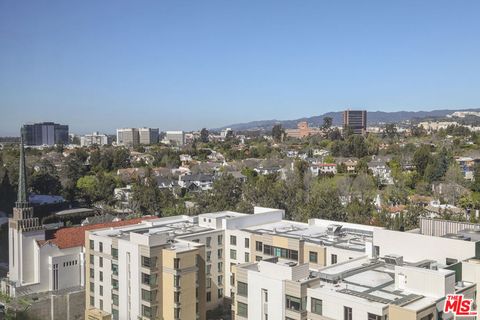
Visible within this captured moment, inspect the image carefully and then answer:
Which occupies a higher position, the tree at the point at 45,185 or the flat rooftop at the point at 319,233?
the flat rooftop at the point at 319,233

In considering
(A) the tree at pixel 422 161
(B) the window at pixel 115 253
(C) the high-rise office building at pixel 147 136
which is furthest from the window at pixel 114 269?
(C) the high-rise office building at pixel 147 136

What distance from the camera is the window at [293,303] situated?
1209 centimetres

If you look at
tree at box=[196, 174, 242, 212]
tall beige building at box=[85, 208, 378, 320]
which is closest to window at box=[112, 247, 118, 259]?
tall beige building at box=[85, 208, 378, 320]

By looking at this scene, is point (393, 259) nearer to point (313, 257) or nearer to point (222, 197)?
point (313, 257)

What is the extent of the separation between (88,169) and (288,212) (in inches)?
1267

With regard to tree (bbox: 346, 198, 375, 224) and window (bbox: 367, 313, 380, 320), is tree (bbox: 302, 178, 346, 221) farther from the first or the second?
window (bbox: 367, 313, 380, 320)

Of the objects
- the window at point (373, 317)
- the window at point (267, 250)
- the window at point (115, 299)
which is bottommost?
the window at point (115, 299)

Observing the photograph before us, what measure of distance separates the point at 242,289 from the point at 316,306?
247 cm

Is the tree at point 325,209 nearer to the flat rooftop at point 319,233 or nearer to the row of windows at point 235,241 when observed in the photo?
the flat rooftop at point 319,233

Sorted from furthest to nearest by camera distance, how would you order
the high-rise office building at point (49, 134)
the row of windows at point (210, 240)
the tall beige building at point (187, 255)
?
1. the high-rise office building at point (49, 134)
2. the row of windows at point (210, 240)
3. the tall beige building at point (187, 255)

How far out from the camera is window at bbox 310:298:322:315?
11.8m

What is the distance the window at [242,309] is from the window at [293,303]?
5.14 feet

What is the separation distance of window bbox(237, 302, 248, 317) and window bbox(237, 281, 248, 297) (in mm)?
273

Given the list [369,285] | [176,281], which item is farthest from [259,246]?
[369,285]
